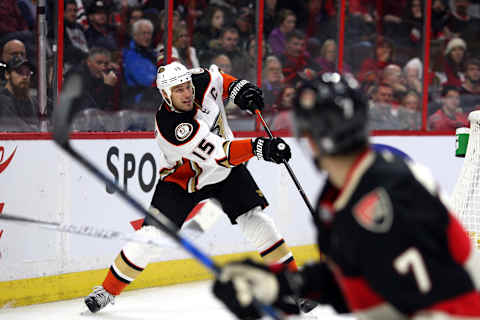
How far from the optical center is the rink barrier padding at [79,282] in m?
3.67

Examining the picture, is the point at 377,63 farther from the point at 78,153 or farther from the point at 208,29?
the point at 78,153

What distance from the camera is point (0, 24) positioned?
3.67m

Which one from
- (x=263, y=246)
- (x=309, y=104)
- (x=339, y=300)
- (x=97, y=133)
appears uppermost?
(x=309, y=104)

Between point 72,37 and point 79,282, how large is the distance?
3.87 ft

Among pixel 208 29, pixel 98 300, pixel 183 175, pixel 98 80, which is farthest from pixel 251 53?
pixel 98 300

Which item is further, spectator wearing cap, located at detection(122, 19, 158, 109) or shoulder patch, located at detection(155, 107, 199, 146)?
spectator wearing cap, located at detection(122, 19, 158, 109)

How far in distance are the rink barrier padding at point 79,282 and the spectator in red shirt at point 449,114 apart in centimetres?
185

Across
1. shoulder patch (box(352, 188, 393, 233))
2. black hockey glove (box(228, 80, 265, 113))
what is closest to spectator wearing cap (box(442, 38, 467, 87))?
black hockey glove (box(228, 80, 265, 113))

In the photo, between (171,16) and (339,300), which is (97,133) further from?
(339,300)

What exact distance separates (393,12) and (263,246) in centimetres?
271

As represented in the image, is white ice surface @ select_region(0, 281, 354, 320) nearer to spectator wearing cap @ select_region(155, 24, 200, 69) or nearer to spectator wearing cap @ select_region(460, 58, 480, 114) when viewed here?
spectator wearing cap @ select_region(155, 24, 200, 69)

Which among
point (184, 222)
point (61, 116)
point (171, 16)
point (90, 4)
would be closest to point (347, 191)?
point (61, 116)

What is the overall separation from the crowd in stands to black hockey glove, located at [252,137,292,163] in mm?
738

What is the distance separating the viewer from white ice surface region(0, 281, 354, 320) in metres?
3.58
